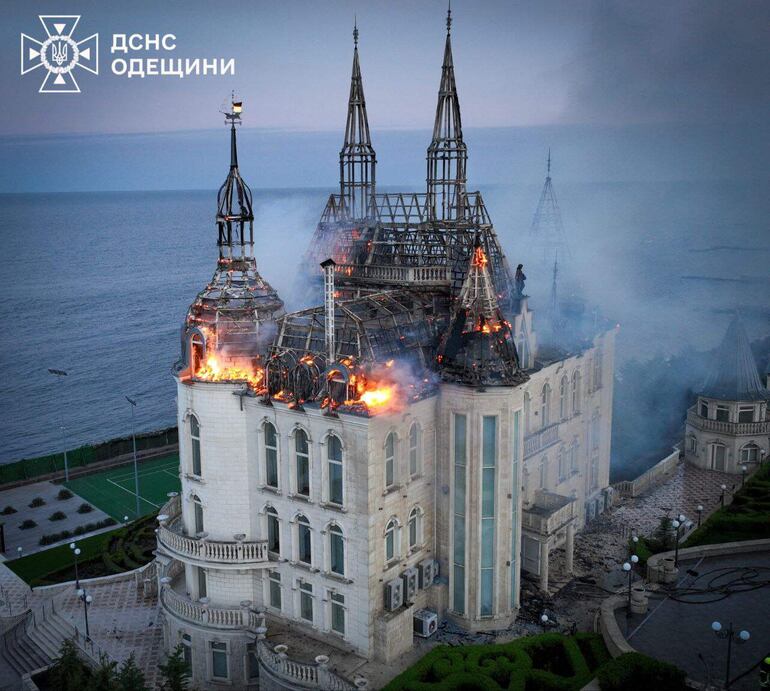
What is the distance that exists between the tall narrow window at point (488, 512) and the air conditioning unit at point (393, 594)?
4.24m

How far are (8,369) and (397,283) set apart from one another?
3360 inches

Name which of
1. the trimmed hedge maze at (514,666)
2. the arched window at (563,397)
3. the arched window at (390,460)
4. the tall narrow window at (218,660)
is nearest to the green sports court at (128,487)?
A: the tall narrow window at (218,660)

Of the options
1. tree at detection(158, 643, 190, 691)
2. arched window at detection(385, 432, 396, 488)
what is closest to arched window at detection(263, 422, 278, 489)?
arched window at detection(385, 432, 396, 488)

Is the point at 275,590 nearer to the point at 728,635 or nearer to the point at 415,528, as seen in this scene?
the point at 415,528

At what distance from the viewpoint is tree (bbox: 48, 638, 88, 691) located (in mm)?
34484

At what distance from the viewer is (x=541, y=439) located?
44562 millimetres

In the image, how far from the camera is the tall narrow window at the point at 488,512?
3556cm

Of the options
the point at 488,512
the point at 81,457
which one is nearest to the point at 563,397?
the point at 488,512

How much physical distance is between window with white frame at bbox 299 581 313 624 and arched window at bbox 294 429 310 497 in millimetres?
4111

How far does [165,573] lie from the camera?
4094 cm

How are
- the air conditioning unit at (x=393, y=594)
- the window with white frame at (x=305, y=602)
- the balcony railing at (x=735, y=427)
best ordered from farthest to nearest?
the balcony railing at (x=735, y=427) < the window with white frame at (x=305, y=602) < the air conditioning unit at (x=393, y=594)

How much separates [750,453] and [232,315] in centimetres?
4102

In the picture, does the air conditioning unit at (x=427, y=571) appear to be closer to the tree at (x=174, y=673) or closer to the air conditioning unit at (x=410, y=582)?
the air conditioning unit at (x=410, y=582)

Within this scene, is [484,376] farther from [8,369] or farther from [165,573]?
[8,369]
